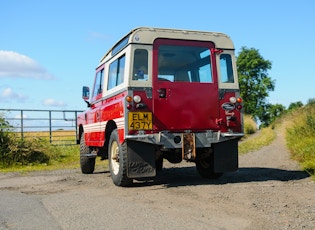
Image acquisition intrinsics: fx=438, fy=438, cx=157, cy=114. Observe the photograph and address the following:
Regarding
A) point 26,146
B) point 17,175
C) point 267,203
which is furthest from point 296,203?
point 26,146

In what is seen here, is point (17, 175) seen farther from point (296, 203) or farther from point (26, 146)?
point (296, 203)

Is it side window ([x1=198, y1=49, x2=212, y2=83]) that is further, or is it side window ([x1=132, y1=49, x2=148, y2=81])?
side window ([x1=198, y1=49, x2=212, y2=83])

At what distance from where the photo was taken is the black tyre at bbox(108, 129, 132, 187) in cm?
814

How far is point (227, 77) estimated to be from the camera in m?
8.84

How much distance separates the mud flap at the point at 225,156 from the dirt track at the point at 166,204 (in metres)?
0.32

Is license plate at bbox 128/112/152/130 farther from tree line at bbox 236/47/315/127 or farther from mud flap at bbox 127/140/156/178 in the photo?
tree line at bbox 236/47/315/127

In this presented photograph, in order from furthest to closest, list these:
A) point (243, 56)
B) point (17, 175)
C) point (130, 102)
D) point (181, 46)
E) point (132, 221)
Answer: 1. point (243, 56)
2. point (17, 175)
3. point (181, 46)
4. point (130, 102)
5. point (132, 221)

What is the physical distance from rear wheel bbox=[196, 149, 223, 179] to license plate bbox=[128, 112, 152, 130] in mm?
1665

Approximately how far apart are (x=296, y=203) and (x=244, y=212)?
0.99 meters

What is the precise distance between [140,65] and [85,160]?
4582 millimetres

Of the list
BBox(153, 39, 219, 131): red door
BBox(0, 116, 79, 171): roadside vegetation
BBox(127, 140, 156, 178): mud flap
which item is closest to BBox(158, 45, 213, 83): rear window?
BBox(153, 39, 219, 131): red door

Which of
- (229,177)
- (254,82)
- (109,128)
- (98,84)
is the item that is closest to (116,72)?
(109,128)

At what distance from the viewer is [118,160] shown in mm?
8695

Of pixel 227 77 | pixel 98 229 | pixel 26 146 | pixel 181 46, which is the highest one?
pixel 181 46
